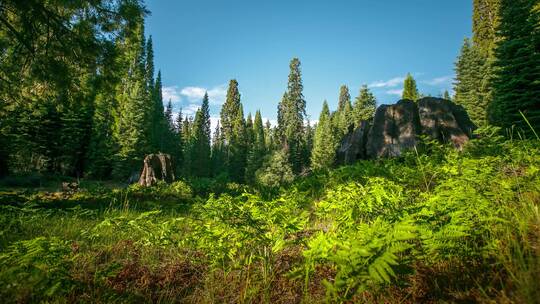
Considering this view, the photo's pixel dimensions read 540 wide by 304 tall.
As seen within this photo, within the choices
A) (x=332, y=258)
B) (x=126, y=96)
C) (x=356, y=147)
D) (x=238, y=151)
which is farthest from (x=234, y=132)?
(x=332, y=258)

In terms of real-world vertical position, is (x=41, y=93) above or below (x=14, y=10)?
below

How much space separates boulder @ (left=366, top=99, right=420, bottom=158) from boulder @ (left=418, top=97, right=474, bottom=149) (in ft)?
1.29

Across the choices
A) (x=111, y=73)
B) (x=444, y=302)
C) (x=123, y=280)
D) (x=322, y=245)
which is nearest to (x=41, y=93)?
(x=111, y=73)

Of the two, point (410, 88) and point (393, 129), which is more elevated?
point (410, 88)

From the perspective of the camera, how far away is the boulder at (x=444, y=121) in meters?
12.6

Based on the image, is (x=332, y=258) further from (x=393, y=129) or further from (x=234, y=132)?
(x=234, y=132)

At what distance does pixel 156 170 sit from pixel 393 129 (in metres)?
13.7

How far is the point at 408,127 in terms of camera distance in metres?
13.5

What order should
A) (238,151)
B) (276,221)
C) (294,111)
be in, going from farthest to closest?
(238,151) → (294,111) → (276,221)

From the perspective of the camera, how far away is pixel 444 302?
62.4 inches

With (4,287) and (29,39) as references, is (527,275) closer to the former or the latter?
(4,287)

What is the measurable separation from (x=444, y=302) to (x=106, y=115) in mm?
35010

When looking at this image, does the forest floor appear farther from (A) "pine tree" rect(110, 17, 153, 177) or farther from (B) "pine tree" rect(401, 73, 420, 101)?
(B) "pine tree" rect(401, 73, 420, 101)

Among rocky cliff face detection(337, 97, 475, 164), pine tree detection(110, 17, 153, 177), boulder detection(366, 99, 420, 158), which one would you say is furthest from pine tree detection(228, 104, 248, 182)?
boulder detection(366, 99, 420, 158)
